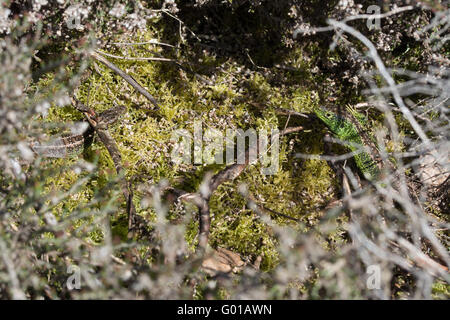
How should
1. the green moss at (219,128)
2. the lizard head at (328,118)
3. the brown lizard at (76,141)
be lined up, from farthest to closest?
the lizard head at (328,118) < the green moss at (219,128) < the brown lizard at (76,141)

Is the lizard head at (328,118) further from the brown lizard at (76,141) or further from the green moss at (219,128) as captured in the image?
the brown lizard at (76,141)

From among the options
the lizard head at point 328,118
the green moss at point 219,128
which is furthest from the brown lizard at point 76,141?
the lizard head at point 328,118

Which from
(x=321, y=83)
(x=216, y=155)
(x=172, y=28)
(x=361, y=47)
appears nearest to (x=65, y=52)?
(x=172, y=28)

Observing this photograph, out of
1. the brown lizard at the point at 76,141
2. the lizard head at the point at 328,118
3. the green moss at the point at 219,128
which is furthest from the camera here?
the lizard head at the point at 328,118

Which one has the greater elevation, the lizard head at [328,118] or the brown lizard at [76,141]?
the lizard head at [328,118]

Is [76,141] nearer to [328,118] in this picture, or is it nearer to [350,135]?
[328,118]

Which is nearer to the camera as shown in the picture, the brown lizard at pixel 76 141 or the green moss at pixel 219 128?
the brown lizard at pixel 76 141

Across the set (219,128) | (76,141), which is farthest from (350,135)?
(76,141)
